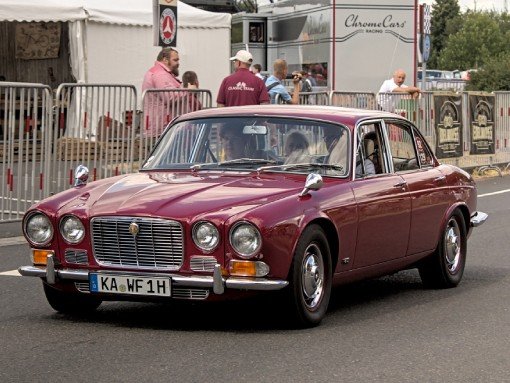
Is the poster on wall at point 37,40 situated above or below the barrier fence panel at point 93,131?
above

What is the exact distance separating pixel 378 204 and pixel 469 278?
6.94 feet

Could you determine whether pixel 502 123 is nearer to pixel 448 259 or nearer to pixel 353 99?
pixel 353 99

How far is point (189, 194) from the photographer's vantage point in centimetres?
820

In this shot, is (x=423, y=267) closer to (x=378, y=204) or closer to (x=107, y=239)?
(x=378, y=204)

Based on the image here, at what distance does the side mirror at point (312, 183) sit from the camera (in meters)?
8.24

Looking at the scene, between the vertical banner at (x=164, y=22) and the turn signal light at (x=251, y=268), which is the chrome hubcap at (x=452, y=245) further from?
the vertical banner at (x=164, y=22)

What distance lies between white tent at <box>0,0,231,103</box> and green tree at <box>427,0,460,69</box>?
3700 inches

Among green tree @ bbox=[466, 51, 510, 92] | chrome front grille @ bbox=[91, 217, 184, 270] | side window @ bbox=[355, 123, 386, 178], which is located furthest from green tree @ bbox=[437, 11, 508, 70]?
chrome front grille @ bbox=[91, 217, 184, 270]

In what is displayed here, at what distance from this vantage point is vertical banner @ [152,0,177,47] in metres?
18.8

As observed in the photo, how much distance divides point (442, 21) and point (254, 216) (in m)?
120

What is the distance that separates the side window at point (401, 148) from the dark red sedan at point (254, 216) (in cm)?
2

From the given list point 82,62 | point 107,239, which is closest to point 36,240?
point 107,239

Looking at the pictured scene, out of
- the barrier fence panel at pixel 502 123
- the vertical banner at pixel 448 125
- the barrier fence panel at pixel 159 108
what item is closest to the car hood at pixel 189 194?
the barrier fence panel at pixel 159 108

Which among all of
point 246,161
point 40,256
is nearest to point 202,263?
point 40,256
